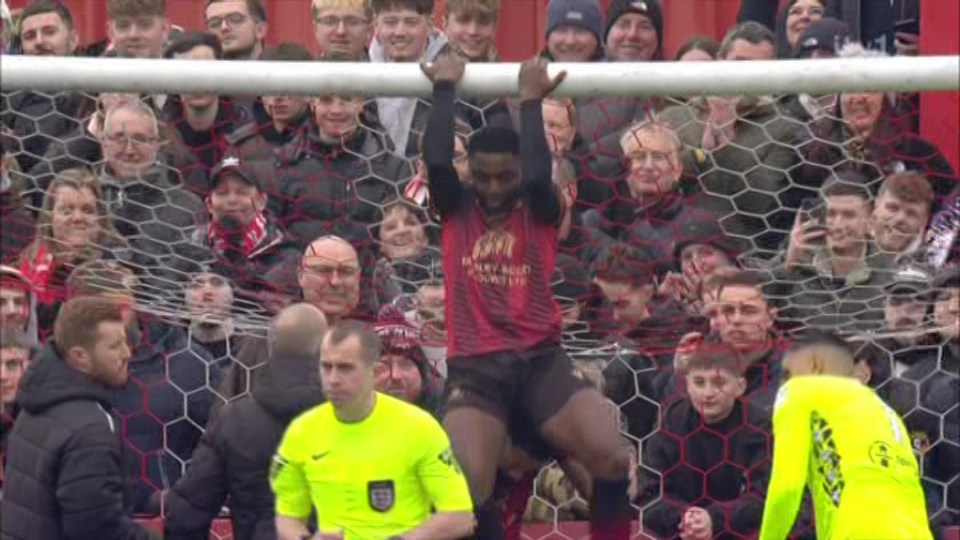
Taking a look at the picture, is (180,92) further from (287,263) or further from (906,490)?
(906,490)

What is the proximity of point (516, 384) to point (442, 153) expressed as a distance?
27.1 inches

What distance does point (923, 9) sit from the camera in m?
9.69

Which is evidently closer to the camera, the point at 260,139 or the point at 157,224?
the point at 157,224

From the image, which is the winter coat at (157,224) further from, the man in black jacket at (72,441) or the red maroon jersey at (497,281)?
the red maroon jersey at (497,281)

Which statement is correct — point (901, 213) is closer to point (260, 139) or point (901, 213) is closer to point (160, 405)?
point (260, 139)

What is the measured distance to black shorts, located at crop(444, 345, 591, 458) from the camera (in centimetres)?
775

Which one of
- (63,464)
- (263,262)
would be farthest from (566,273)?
(63,464)

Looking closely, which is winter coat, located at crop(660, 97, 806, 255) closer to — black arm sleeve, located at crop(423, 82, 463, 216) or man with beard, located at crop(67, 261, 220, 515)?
black arm sleeve, located at crop(423, 82, 463, 216)

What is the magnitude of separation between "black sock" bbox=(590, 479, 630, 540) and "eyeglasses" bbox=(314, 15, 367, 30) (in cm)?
262

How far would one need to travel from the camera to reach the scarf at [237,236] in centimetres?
886

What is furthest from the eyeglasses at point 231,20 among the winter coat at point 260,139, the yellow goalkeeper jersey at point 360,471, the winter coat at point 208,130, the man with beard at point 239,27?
the yellow goalkeeper jersey at point 360,471

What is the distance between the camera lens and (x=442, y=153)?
25.2ft

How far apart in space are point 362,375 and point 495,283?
0.50m

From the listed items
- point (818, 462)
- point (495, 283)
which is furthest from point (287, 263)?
point (818, 462)
